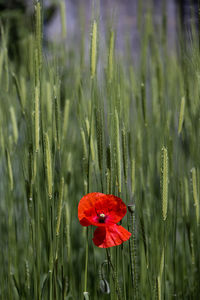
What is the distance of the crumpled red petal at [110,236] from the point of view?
0.45 metres

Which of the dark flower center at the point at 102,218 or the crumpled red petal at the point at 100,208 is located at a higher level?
the crumpled red petal at the point at 100,208

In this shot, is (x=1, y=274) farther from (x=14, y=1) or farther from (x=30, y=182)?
(x=14, y=1)

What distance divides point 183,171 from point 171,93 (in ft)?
1.26

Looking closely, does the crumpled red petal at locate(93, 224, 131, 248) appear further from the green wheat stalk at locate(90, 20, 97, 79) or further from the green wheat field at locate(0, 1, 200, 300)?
the green wheat stalk at locate(90, 20, 97, 79)

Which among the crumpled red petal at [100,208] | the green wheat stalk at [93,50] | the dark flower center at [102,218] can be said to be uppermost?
the green wheat stalk at [93,50]

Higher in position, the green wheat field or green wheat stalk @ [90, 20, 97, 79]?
green wheat stalk @ [90, 20, 97, 79]

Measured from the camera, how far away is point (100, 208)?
1.59ft

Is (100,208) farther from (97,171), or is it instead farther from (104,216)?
(97,171)

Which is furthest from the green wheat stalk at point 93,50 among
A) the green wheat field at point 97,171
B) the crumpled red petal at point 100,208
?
the crumpled red petal at point 100,208

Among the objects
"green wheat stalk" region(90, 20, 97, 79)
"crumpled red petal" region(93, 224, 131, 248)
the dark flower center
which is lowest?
"crumpled red petal" region(93, 224, 131, 248)

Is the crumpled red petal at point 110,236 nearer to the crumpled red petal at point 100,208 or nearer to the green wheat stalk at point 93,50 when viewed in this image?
the crumpled red petal at point 100,208

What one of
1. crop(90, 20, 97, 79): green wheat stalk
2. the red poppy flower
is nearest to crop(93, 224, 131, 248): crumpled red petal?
the red poppy flower

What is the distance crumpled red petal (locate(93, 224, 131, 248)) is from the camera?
45 centimetres

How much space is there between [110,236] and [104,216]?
0.04m
